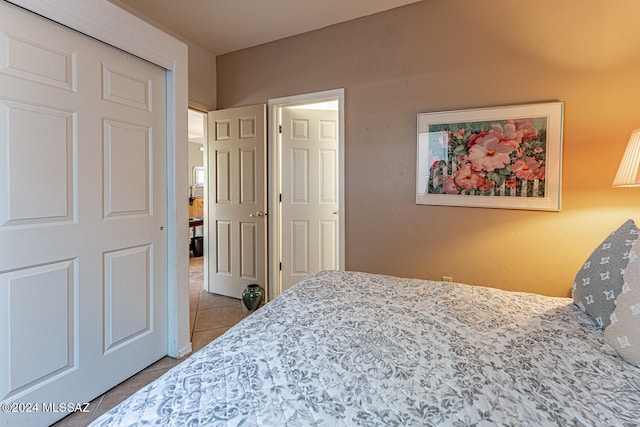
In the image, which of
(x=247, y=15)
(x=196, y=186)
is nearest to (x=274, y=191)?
(x=247, y=15)

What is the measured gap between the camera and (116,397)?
1657 millimetres

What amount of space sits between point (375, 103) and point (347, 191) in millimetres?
780

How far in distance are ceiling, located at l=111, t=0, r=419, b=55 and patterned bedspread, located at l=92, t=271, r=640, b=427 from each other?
2.35 m

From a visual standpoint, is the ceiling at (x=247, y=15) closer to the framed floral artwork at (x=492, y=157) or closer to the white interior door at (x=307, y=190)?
the white interior door at (x=307, y=190)

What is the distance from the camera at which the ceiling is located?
230cm

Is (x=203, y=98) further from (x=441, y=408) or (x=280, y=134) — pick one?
(x=441, y=408)

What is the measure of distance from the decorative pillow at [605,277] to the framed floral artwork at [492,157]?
2.83 feet

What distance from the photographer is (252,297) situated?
2779 millimetres

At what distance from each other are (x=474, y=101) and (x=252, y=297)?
2482 millimetres

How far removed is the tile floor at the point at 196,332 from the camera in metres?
1.55

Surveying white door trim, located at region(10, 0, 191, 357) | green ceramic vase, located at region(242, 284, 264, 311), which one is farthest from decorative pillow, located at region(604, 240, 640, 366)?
green ceramic vase, located at region(242, 284, 264, 311)

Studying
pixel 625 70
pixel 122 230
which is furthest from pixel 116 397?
pixel 625 70

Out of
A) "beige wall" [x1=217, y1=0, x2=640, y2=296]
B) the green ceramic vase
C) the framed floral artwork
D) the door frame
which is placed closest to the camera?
"beige wall" [x1=217, y1=0, x2=640, y2=296]

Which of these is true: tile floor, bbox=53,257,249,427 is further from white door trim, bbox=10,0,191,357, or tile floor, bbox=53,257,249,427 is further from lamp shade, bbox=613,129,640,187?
lamp shade, bbox=613,129,640,187
